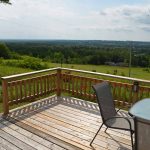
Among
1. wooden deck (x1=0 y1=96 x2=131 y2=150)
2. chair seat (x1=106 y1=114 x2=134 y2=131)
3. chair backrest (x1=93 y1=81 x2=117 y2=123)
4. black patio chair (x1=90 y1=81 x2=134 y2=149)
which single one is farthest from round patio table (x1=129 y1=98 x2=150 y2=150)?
wooden deck (x1=0 y1=96 x2=131 y2=150)

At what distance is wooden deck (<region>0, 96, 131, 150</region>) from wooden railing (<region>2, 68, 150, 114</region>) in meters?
0.31

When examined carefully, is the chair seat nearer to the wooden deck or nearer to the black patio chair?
the black patio chair

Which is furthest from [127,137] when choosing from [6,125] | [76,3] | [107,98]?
[76,3]

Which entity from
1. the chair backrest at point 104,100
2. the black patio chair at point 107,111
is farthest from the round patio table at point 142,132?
the chair backrest at point 104,100

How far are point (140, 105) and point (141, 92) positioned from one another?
144 cm

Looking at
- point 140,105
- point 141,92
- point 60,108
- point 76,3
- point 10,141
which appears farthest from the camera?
point 76,3

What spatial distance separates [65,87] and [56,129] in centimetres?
198

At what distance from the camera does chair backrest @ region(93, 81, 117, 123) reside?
3442mm

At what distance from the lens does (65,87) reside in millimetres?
5988

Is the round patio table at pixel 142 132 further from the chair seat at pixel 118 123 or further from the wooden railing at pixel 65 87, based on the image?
the wooden railing at pixel 65 87

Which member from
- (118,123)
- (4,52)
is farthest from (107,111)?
(4,52)

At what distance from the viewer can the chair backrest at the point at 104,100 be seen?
11.3 feet

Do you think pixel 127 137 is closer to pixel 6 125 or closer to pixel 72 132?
pixel 72 132

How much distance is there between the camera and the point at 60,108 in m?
5.17
